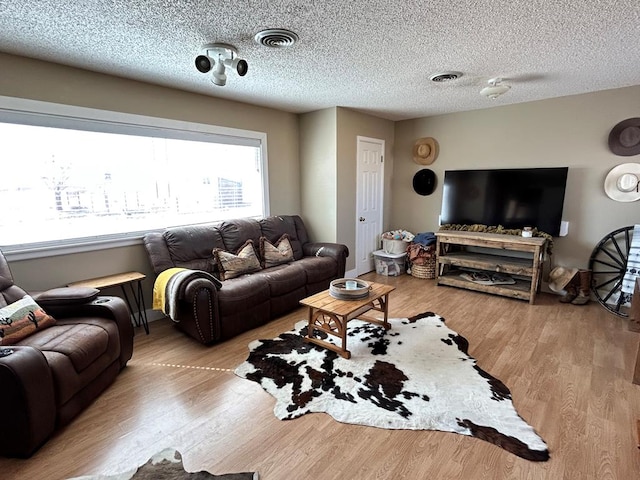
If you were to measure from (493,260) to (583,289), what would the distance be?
0.95 m

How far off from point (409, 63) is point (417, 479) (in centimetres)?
285

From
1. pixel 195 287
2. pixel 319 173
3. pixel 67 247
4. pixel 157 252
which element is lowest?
pixel 195 287

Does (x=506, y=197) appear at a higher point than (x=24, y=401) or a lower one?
higher

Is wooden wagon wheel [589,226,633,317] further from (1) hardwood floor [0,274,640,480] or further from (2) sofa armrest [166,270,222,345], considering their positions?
(2) sofa armrest [166,270,222,345]

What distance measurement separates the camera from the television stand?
12.3 ft

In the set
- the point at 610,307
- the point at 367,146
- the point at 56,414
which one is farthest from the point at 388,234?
the point at 56,414

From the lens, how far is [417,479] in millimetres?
1565

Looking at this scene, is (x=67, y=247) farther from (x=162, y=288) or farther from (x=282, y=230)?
(x=282, y=230)

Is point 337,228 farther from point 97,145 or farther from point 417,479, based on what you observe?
point 417,479

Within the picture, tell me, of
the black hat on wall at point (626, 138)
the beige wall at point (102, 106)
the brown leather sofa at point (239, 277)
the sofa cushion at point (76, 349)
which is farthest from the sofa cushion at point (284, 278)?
the black hat on wall at point (626, 138)

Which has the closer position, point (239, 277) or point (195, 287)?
point (195, 287)

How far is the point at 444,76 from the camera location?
117 inches

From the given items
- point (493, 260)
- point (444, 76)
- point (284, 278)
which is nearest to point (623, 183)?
point (493, 260)

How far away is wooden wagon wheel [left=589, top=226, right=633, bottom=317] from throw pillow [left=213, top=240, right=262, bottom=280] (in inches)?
153
